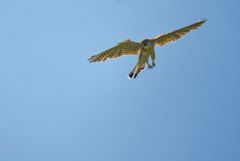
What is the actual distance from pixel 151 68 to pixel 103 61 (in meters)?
2.51

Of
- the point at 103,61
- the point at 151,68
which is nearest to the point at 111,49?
the point at 103,61

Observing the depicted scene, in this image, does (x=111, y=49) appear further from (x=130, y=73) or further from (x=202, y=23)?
(x=202, y=23)

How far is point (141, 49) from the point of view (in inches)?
848

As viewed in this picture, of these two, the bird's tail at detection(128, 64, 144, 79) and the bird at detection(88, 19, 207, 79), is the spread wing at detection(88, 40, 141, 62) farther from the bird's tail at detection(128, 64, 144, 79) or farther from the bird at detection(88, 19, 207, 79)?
the bird's tail at detection(128, 64, 144, 79)

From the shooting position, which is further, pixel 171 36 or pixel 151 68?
pixel 171 36

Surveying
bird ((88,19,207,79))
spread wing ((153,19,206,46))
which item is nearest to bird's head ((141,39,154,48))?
bird ((88,19,207,79))

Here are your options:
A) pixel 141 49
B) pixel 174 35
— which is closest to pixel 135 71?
pixel 141 49

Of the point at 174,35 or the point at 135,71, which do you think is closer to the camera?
the point at 135,71

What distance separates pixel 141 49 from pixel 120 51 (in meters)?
1.20

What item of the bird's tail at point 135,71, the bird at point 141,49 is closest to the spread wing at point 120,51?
the bird at point 141,49

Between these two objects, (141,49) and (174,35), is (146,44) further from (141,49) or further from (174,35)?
(174,35)

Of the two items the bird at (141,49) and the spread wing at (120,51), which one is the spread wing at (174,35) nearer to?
the bird at (141,49)

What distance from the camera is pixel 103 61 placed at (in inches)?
854

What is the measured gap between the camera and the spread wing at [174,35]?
2217 cm
